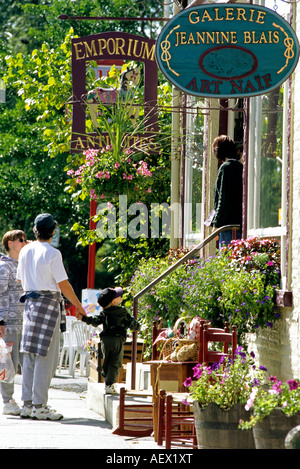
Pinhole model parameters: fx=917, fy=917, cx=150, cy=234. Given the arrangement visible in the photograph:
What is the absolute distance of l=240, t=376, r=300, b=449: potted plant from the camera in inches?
206

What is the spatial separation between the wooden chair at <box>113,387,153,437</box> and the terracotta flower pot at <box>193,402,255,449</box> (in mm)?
1802

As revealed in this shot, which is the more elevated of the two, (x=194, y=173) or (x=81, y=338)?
(x=194, y=173)

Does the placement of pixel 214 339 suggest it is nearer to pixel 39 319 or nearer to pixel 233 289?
pixel 233 289

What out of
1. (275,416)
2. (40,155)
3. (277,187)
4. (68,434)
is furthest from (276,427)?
(40,155)

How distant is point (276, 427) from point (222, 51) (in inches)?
124

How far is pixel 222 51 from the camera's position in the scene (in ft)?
23.3

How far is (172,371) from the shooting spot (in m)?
7.16

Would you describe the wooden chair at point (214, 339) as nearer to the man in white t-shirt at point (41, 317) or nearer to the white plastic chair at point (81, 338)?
the man in white t-shirt at point (41, 317)

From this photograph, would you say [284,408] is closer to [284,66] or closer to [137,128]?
[284,66]

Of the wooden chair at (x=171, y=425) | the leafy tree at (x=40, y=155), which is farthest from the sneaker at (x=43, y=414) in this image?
the leafy tree at (x=40, y=155)

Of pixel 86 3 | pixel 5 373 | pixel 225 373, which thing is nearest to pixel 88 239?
pixel 5 373

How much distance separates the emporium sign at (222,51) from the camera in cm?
704

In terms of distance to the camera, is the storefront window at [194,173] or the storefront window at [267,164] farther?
the storefront window at [194,173]

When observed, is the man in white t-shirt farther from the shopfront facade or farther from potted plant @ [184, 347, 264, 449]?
potted plant @ [184, 347, 264, 449]
